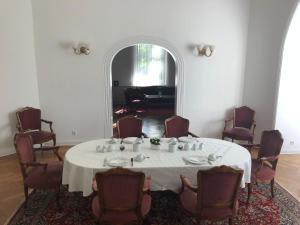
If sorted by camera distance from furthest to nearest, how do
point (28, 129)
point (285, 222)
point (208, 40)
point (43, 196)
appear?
1. point (208, 40)
2. point (28, 129)
3. point (43, 196)
4. point (285, 222)

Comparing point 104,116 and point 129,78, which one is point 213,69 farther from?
point 129,78

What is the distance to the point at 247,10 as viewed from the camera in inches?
255

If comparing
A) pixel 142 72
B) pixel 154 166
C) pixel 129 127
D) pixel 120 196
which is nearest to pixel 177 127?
pixel 129 127

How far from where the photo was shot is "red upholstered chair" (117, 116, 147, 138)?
5.20 meters

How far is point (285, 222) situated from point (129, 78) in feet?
31.9

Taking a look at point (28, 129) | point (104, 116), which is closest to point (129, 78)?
point (104, 116)

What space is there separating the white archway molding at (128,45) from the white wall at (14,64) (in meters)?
1.71

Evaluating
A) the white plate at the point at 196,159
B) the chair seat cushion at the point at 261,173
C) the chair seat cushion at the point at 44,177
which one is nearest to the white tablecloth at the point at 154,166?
the white plate at the point at 196,159

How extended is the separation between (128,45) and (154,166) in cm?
378

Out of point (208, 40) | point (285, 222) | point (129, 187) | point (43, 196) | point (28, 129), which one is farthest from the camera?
point (208, 40)

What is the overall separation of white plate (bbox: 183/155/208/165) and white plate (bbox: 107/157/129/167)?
2.64 ft

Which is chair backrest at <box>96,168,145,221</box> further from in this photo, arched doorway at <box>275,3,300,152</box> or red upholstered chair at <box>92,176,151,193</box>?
arched doorway at <box>275,3,300,152</box>

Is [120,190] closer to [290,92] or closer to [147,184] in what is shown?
A: [147,184]

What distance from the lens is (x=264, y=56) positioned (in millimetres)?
6379
